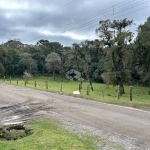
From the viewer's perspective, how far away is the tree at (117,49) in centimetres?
3209

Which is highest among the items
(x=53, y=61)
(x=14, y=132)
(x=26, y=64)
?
(x=53, y=61)

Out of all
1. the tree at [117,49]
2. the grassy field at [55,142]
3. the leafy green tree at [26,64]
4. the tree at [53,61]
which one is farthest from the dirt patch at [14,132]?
the leafy green tree at [26,64]

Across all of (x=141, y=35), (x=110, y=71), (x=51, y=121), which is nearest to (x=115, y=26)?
(x=141, y=35)

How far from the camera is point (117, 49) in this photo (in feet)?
106

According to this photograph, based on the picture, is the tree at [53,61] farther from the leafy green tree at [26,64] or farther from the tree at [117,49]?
the tree at [117,49]

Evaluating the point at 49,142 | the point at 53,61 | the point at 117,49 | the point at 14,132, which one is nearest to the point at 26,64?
the point at 53,61

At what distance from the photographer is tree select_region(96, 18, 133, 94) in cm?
3209

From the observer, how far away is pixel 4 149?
4.41 m

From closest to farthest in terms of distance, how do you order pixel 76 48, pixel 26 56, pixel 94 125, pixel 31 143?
1. pixel 31 143
2. pixel 94 125
3. pixel 76 48
4. pixel 26 56

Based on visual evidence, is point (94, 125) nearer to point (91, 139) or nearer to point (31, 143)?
point (91, 139)

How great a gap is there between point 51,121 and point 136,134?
2924 millimetres

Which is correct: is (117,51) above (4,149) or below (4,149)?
above

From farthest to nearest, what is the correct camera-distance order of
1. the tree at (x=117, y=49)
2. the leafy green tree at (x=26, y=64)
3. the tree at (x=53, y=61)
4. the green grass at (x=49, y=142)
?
the tree at (x=53, y=61) → the leafy green tree at (x=26, y=64) → the tree at (x=117, y=49) → the green grass at (x=49, y=142)

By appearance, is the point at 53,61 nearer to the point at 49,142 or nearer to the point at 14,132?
the point at 14,132
